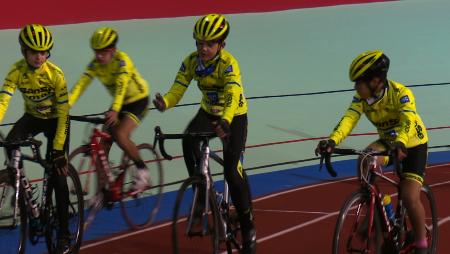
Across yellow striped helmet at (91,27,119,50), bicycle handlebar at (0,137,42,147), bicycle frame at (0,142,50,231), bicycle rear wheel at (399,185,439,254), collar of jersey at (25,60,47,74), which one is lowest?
bicycle rear wheel at (399,185,439,254)

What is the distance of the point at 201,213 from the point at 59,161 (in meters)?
0.98

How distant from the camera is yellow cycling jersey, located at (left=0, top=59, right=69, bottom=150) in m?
4.95

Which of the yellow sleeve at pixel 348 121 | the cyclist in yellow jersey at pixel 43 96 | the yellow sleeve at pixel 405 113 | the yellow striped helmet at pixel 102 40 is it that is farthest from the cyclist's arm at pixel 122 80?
the yellow sleeve at pixel 405 113

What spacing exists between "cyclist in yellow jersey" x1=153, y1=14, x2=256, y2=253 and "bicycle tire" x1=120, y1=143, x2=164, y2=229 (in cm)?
119

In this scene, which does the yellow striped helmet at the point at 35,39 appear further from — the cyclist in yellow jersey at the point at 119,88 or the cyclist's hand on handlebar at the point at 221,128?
the cyclist's hand on handlebar at the point at 221,128

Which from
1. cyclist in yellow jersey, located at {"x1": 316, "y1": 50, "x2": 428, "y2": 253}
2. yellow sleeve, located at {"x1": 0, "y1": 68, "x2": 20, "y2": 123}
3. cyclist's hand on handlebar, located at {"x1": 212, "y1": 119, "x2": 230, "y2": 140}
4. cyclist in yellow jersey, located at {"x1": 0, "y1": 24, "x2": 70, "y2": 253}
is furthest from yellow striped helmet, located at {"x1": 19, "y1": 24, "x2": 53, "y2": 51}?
cyclist in yellow jersey, located at {"x1": 316, "y1": 50, "x2": 428, "y2": 253}

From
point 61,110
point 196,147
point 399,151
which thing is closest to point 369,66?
point 399,151

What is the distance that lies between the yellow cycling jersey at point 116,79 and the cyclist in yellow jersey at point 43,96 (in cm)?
56

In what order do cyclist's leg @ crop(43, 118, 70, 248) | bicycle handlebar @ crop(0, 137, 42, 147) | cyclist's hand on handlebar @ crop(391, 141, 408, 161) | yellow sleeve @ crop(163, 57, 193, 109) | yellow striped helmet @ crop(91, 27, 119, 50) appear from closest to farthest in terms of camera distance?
cyclist's hand on handlebar @ crop(391, 141, 408, 161)
bicycle handlebar @ crop(0, 137, 42, 147)
cyclist's leg @ crop(43, 118, 70, 248)
yellow sleeve @ crop(163, 57, 193, 109)
yellow striped helmet @ crop(91, 27, 119, 50)

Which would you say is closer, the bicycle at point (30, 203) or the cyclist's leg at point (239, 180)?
the bicycle at point (30, 203)

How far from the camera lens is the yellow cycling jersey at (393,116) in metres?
4.46

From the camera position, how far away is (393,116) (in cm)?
460

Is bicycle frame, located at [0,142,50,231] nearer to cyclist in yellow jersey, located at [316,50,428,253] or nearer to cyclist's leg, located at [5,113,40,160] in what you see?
cyclist's leg, located at [5,113,40,160]

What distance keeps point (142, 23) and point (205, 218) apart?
10.2 meters
